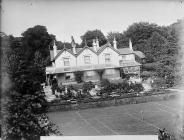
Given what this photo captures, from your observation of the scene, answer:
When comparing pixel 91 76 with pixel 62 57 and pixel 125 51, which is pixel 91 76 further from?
pixel 125 51

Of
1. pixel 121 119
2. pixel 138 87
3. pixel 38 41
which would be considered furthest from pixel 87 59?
pixel 121 119

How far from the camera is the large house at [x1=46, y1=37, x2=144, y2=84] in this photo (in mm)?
4434

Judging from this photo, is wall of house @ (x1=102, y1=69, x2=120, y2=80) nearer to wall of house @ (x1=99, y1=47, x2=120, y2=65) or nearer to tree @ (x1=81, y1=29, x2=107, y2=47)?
wall of house @ (x1=99, y1=47, x2=120, y2=65)

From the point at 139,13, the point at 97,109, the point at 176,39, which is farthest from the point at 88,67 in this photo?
the point at 176,39

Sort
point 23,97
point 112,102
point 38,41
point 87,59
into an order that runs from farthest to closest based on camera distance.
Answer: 1. point 112,102
2. point 87,59
3. point 38,41
4. point 23,97

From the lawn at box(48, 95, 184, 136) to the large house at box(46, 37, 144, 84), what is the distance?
0.50 meters

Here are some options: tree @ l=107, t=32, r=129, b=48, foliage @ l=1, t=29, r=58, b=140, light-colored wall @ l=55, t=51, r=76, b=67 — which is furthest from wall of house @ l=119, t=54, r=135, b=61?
foliage @ l=1, t=29, r=58, b=140

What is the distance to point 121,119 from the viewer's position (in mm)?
4605

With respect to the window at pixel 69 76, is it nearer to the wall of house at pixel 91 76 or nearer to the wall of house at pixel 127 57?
the wall of house at pixel 91 76

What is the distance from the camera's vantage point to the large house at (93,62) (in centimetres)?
443

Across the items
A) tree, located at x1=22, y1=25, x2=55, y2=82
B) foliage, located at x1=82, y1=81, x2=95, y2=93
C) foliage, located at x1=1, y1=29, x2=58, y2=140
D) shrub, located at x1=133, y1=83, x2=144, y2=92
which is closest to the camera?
foliage, located at x1=1, y1=29, x2=58, y2=140

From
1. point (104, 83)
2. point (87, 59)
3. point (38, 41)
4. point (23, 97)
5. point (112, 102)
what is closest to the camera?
point (23, 97)

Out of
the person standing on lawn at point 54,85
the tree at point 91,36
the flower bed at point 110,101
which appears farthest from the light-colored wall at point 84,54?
the flower bed at point 110,101

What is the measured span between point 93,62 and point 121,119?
0.91 meters
